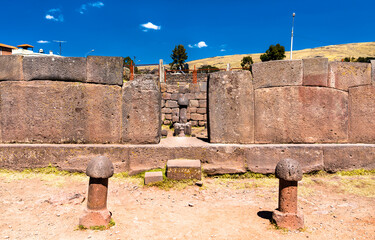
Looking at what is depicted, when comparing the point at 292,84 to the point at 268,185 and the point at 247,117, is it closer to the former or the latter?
the point at 247,117

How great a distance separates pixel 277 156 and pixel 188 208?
6.59ft

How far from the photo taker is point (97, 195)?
2732mm

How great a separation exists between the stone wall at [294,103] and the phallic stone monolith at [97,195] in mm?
2490

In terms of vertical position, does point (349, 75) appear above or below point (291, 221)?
above

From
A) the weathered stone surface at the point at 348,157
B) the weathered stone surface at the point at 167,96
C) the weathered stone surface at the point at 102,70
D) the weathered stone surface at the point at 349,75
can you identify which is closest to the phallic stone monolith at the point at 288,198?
the weathered stone surface at the point at 348,157

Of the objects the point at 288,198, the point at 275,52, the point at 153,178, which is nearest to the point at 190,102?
the point at 153,178

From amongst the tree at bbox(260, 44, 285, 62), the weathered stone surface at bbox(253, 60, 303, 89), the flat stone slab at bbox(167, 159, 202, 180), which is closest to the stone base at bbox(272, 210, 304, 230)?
the flat stone slab at bbox(167, 159, 202, 180)

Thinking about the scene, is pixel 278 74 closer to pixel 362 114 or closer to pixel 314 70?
pixel 314 70

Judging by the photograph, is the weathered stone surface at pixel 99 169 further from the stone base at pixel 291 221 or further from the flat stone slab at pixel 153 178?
the stone base at pixel 291 221

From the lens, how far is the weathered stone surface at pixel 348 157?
14.9 ft

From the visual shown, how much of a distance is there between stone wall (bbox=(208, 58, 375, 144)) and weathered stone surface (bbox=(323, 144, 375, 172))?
0.23 metres

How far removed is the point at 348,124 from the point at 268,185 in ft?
6.84

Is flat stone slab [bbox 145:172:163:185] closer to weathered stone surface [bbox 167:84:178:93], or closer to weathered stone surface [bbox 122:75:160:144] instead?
weathered stone surface [bbox 122:75:160:144]

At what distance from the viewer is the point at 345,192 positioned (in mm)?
3887
